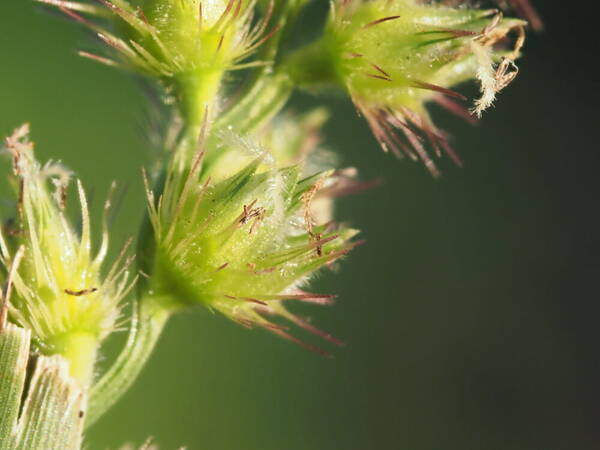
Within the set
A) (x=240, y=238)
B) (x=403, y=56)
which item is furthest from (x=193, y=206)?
(x=403, y=56)

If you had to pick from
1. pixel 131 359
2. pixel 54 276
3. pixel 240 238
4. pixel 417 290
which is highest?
pixel 54 276

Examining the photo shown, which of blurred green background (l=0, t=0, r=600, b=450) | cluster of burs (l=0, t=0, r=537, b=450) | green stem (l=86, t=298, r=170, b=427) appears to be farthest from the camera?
blurred green background (l=0, t=0, r=600, b=450)

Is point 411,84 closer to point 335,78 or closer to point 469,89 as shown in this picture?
point 335,78

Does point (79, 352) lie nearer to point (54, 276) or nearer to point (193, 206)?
point (54, 276)

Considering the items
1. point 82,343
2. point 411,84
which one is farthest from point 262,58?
point 82,343

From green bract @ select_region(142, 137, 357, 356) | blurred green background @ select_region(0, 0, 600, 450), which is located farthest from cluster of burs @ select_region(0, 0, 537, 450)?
blurred green background @ select_region(0, 0, 600, 450)

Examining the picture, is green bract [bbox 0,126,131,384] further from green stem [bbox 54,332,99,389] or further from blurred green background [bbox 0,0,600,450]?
blurred green background [bbox 0,0,600,450]
